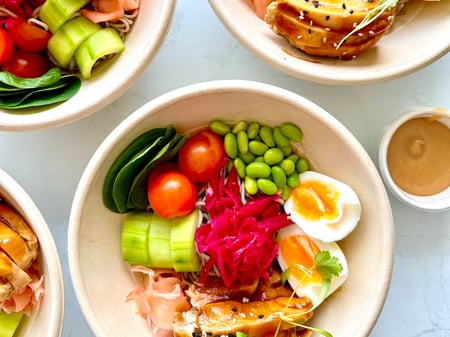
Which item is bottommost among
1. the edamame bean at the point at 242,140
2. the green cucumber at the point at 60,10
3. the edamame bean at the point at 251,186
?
the edamame bean at the point at 251,186

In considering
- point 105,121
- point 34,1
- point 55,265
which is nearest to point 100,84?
point 105,121

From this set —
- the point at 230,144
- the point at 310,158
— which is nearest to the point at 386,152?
the point at 310,158

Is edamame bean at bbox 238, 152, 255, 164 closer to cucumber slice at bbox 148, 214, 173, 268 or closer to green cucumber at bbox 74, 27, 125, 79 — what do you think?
cucumber slice at bbox 148, 214, 173, 268

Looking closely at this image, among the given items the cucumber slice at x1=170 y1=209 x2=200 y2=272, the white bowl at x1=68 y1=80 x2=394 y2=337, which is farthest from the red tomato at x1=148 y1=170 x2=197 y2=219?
the white bowl at x1=68 y1=80 x2=394 y2=337

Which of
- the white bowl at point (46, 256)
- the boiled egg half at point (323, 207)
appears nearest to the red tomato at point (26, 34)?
the white bowl at point (46, 256)

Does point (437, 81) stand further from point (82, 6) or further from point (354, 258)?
point (82, 6)

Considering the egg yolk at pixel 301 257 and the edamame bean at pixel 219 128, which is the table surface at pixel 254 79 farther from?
the egg yolk at pixel 301 257
